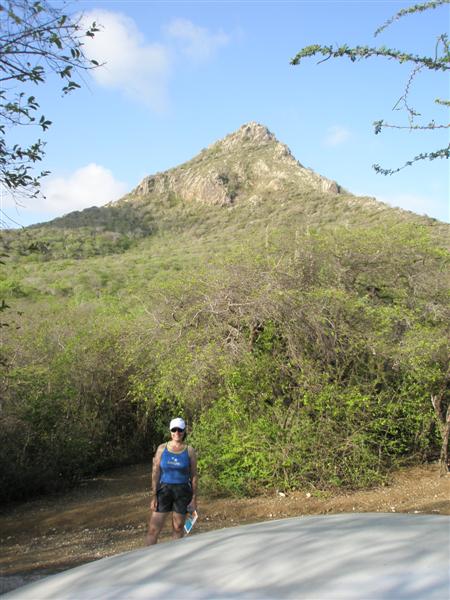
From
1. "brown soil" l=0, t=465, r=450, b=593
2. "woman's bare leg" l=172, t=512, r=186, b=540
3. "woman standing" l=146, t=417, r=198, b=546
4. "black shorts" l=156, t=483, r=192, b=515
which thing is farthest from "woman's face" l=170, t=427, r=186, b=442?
"brown soil" l=0, t=465, r=450, b=593

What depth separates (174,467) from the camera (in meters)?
5.57

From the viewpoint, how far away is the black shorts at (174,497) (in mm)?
5586

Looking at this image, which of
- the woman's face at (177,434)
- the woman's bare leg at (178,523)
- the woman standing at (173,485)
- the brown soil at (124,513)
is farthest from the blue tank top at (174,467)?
the brown soil at (124,513)

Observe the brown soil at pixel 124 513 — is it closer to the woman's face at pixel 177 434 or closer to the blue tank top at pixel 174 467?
the blue tank top at pixel 174 467

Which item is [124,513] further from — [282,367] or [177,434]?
[177,434]

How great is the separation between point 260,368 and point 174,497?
3.86 meters

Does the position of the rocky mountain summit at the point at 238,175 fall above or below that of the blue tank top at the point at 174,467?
above

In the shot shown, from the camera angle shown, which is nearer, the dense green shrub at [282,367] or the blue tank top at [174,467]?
the blue tank top at [174,467]

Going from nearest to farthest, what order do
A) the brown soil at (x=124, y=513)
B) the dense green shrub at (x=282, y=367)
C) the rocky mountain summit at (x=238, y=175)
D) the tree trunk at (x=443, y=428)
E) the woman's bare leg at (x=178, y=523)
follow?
1. the woman's bare leg at (x=178, y=523)
2. the brown soil at (x=124, y=513)
3. the dense green shrub at (x=282, y=367)
4. the tree trunk at (x=443, y=428)
5. the rocky mountain summit at (x=238, y=175)

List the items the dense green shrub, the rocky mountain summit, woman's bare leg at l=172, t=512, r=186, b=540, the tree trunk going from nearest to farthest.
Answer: woman's bare leg at l=172, t=512, r=186, b=540 → the dense green shrub → the tree trunk → the rocky mountain summit

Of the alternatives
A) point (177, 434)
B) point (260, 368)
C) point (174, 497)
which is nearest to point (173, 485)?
point (174, 497)

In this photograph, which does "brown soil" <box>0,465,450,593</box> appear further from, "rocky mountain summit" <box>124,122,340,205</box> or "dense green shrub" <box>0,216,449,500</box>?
"rocky mountain summit" <box>124,122,340,205</box>

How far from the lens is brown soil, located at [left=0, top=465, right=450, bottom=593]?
716 centimetres

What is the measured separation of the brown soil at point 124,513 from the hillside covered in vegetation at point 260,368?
340mm
